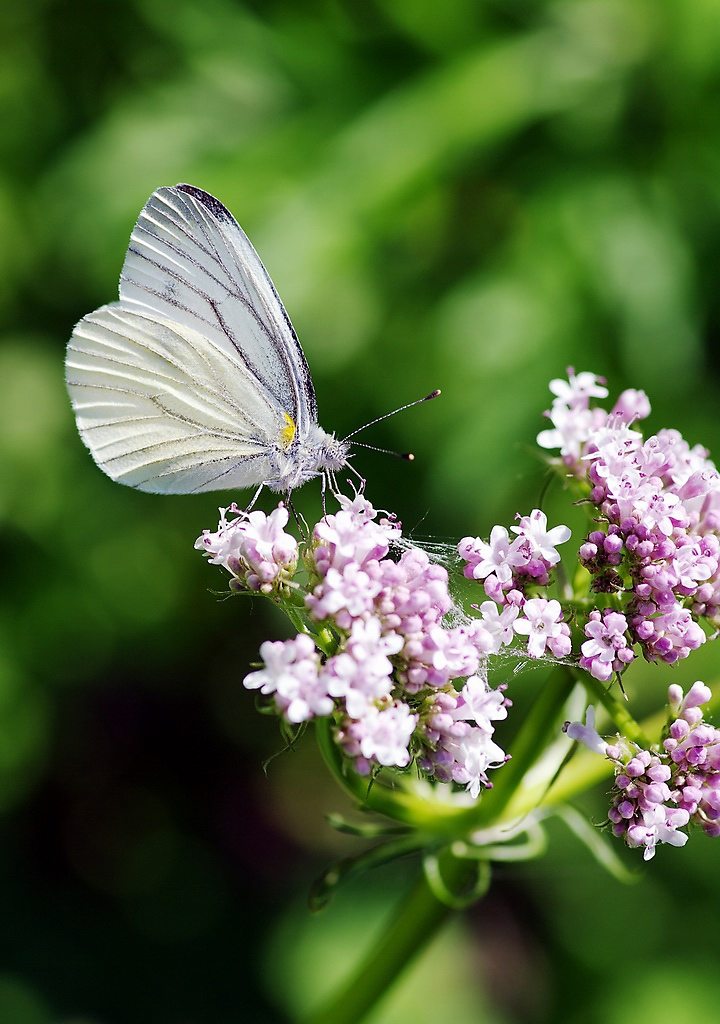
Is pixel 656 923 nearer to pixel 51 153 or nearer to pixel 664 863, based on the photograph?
pixel 664 863

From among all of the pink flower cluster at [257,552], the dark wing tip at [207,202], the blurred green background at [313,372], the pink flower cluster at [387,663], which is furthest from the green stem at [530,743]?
the dark wing tip at [207,202]

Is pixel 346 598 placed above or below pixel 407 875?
above

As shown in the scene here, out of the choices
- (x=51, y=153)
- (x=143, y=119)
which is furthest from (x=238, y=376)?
(x=51, y=153)

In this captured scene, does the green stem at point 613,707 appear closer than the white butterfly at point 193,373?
Yes

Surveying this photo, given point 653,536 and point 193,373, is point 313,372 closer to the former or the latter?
point 193,373

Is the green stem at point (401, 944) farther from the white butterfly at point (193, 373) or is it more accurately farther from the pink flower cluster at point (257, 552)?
the white butterfly at point (193, 373)

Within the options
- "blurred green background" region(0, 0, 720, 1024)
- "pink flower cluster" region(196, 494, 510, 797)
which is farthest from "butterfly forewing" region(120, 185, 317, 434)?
"pink flower cluster" region(196, 494, 510, 797)

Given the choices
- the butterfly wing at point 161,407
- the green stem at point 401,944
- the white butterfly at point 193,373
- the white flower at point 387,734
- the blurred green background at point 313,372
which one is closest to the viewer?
the white flower at point 387,734

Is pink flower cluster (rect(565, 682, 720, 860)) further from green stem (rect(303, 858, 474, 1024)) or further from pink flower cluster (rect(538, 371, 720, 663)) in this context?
green stem (rect(303, 858, 474, 1024))
